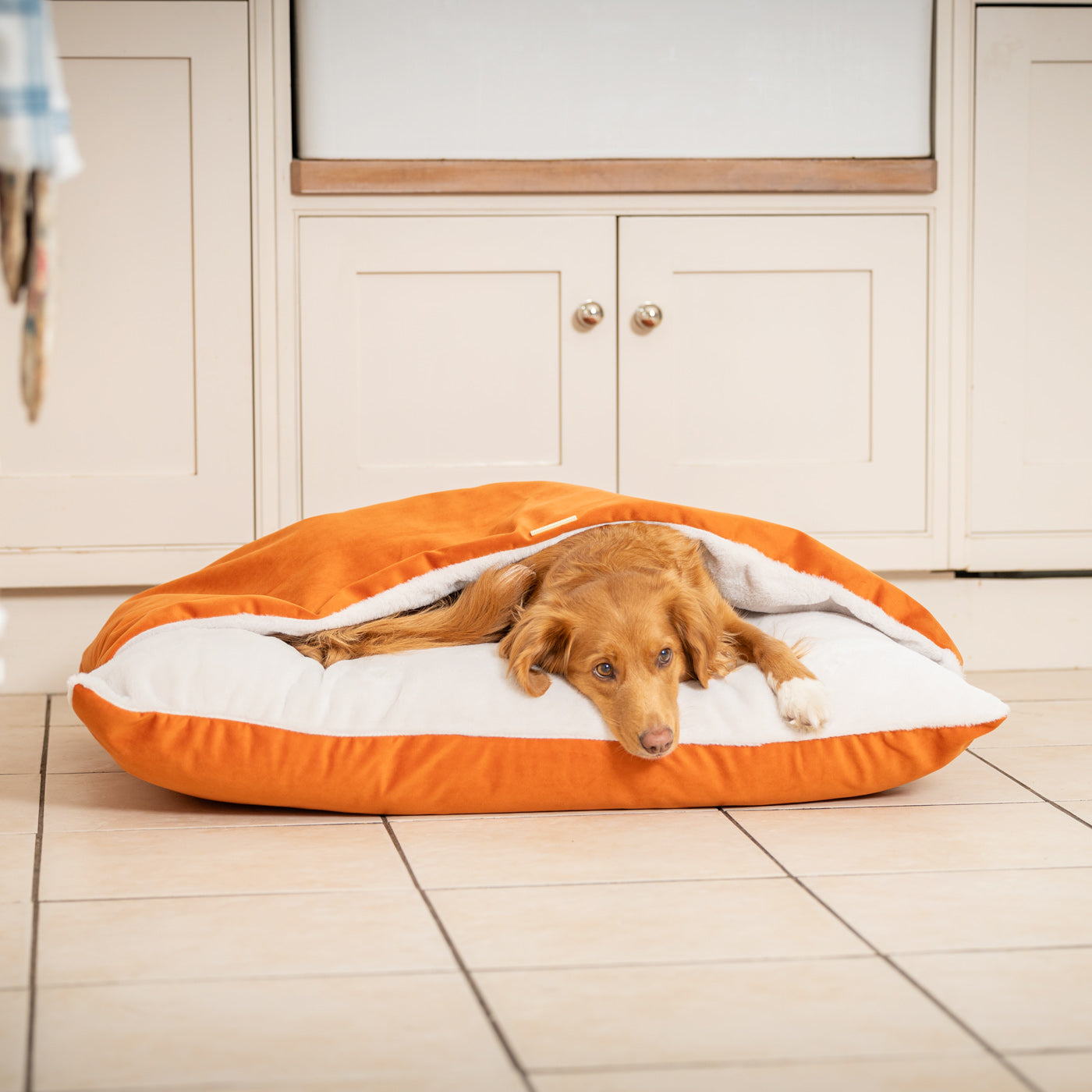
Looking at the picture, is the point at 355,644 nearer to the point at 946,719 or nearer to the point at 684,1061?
the point at 946,719

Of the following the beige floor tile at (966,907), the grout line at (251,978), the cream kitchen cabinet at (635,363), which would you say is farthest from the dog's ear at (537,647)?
the cream kitchen cabinet at (635,363)

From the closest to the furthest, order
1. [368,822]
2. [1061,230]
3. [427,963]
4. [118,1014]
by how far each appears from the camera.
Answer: [118,1014]
[427,963]
[368,822]
[1061,230]

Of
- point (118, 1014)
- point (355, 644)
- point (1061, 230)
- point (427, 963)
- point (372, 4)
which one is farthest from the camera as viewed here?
point (1061, 230)

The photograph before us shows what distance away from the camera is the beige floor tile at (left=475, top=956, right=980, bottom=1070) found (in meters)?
1.20

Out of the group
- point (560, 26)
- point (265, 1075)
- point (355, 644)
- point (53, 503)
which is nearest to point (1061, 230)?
point (560, 26)

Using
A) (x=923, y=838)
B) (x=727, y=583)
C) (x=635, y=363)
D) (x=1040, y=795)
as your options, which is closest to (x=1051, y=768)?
(x=1040, y=795)

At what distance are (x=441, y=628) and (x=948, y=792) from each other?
90 centimetres

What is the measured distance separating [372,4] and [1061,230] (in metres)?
1.72


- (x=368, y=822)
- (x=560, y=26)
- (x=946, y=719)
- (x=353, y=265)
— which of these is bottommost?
(x=368, y=822)

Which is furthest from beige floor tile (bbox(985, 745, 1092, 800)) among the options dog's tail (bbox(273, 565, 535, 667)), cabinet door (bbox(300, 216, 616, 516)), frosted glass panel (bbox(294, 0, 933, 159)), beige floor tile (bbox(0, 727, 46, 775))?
beige floor tile (bbox(0, 727, 46, 775))

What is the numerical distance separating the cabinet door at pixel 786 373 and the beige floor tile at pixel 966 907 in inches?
59.8

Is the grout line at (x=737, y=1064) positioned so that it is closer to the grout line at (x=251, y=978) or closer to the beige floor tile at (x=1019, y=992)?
the beige floor tile at (x=1019, y=992)

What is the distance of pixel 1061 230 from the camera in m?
3.17

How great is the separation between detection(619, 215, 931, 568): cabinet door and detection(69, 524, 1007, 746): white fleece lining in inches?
37.3
